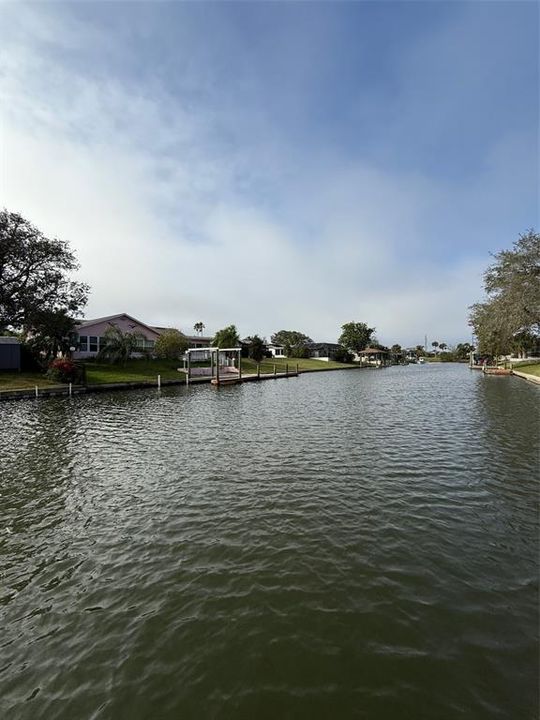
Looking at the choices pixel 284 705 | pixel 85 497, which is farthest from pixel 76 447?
pixel 284 705

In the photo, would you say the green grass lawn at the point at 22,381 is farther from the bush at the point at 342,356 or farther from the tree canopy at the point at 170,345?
the bush at the point at 342,356

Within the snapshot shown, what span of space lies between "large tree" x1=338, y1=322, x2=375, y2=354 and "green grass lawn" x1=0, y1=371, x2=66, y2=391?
94.5 m

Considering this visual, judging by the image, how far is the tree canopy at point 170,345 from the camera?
57.2 meters

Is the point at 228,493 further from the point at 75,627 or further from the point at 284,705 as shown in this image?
the point at 284,705

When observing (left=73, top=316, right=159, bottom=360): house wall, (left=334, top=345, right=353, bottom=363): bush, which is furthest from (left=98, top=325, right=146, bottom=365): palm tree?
(left=334, top=345, right=353, bottom=363): bush

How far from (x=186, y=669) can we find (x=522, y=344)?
84.8 m

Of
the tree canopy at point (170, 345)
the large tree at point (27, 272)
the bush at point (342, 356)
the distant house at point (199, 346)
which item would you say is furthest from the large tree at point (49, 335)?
the bush at point (342, 356)

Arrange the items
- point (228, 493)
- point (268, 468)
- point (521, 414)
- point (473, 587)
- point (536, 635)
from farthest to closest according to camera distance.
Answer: point (521, 414)
point (268, 468)
point (228, 493)
point (473, 587)
point (536, 635)

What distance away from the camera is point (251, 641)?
15.7ft

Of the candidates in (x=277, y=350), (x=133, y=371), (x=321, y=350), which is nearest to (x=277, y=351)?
(x=277, y=350)

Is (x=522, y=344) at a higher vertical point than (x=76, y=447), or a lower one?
higher

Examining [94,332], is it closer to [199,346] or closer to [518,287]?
[199,346]

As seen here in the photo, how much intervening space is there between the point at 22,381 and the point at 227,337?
4055cm

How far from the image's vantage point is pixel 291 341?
342ft
